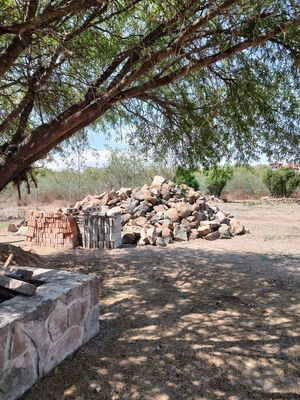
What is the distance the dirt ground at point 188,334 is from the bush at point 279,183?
18.3 metres

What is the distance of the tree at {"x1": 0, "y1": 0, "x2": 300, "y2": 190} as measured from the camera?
147 inches

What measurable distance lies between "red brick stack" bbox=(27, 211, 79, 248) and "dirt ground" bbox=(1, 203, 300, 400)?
1.63 metres

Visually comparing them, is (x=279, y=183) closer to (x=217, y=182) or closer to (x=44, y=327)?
(x=217, y=182)

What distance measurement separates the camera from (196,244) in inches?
394

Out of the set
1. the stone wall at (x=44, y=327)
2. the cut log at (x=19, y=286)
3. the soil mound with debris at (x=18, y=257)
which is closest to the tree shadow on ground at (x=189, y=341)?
the stone wall at (x=44, y=327)

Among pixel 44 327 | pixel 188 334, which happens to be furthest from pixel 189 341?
pixel 44 327

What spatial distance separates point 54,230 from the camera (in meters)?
9.80

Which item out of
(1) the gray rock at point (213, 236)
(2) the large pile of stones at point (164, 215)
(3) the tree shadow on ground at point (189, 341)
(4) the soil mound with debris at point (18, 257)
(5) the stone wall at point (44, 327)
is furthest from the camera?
(1) the gray rock at point (213, 236)

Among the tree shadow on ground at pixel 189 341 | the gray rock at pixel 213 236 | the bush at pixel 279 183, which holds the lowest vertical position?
the tree shadow on ground at pixel 189 341

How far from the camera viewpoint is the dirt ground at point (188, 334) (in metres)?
3.11

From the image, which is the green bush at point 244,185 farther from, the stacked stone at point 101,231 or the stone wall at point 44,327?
the stone wall at point 44,327

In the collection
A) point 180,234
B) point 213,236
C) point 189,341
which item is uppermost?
point 180,234

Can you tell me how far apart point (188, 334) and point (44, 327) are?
1663 millimetres

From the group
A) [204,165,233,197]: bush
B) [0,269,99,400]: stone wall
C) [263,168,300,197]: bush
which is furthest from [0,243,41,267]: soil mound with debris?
[263,168,300,197]: bush
